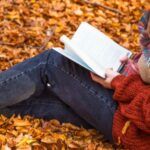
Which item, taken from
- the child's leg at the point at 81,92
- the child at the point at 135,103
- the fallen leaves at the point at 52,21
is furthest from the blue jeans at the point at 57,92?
the fallen leaves at the point at 52,21

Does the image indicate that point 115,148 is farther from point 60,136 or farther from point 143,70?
point 143,70

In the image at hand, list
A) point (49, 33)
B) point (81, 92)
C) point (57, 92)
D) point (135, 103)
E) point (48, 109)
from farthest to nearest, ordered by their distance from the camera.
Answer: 1. point (49, 33)
2. point (48, 109)
3. point (57, 92)
4. point (81, 92)
5. point (135, 103)

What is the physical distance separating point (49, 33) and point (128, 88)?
2003 millimetres

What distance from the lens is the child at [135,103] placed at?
2289 millimetres

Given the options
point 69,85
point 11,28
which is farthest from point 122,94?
point 11,28

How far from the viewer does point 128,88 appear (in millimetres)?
2367

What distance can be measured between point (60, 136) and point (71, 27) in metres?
1.92

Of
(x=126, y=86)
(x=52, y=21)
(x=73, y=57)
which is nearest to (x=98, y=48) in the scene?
(x=73, y=57)

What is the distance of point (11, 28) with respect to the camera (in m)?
4.12

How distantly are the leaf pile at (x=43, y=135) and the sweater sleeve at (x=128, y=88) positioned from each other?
0.48 metres

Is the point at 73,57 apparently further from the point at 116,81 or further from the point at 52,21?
the point at 52,21

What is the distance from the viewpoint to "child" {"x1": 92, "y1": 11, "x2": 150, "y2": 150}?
229cm

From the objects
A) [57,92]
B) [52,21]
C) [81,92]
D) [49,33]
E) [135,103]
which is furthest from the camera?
[52,21]

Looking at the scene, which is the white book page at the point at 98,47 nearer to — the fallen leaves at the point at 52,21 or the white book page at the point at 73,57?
the white book page at the point at 73,57
